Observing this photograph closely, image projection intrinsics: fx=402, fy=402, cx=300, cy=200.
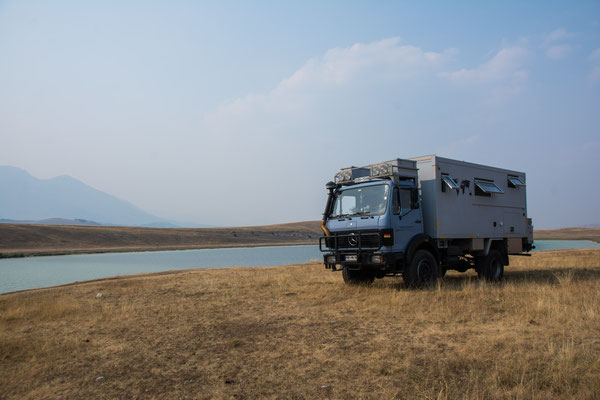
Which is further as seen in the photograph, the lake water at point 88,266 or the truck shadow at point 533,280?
the lake water at point 88,266

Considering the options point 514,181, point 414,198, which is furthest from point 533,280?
point 414,198

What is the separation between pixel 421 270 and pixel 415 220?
4.55 ft

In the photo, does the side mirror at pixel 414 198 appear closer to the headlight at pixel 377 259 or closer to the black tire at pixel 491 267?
the headlight at pixel 377 259

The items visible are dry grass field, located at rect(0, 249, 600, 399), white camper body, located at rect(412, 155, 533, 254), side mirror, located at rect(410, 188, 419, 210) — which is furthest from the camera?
white camper body, located at rect(412, 155, 533, 254)

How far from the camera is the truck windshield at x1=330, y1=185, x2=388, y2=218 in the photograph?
10742 millimetres

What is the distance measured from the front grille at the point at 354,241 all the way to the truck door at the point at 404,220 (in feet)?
1.77

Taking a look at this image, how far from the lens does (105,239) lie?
215 ft

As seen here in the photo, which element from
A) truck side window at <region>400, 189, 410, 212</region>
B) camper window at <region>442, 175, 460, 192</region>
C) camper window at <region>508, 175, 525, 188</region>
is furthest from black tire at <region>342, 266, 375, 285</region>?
camper window at <region>508, 175, 525, 188</region>

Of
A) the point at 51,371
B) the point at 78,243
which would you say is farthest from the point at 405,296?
the point at 78,243

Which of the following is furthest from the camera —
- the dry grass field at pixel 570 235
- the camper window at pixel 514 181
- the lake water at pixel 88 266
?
the dry grass field at pixel 570 235

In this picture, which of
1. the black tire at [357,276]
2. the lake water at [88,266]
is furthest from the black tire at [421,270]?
the lake water at [88,266]

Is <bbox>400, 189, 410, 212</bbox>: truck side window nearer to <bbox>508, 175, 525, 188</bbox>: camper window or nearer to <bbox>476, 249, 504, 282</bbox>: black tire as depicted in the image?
<bbox>476, 249, 504, 282</bbox>: black tire

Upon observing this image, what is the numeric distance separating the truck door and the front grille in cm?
54

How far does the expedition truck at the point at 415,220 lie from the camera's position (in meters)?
10.6
